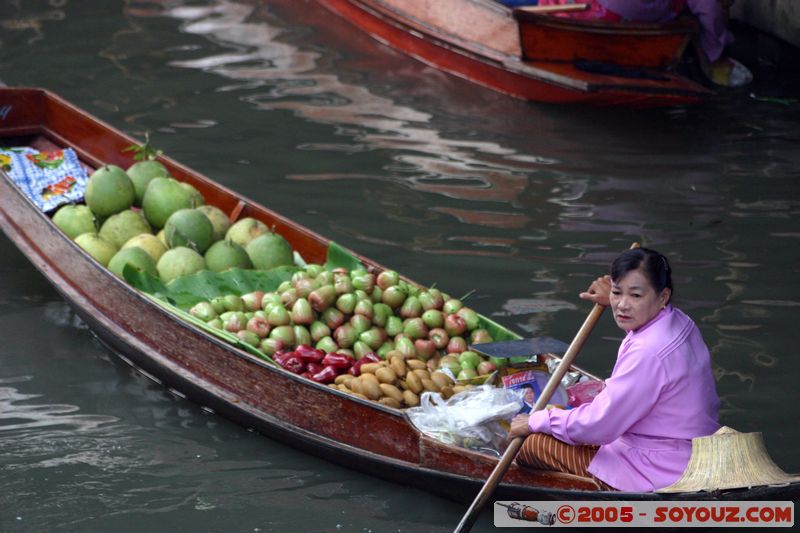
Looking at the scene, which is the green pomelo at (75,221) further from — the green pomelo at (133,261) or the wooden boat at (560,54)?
the wooden boat at (560,54)

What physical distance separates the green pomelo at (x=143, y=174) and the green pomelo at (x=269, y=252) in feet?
2.86

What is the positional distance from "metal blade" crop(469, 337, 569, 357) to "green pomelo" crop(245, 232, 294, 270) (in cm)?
131

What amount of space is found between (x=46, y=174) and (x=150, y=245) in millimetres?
1215

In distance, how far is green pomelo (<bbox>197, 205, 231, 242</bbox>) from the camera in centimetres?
566

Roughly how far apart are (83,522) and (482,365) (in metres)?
1.64

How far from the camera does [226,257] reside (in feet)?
17.6

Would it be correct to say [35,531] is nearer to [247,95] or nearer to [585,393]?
[585,393]

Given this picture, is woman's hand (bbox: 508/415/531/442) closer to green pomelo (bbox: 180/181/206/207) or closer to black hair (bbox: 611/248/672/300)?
black hair (bbox: 611/248/672/300)

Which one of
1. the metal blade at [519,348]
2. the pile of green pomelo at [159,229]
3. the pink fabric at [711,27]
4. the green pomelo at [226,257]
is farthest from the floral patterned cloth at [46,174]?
the pink fabric at [711,27]

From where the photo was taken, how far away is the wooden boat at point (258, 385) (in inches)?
154

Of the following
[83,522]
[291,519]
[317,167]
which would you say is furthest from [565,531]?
[317,167]

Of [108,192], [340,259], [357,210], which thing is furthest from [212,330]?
[357,210]

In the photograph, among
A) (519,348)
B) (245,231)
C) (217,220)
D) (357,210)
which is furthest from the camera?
(357,210)

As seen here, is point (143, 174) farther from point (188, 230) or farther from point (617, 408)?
point (617, 408)
